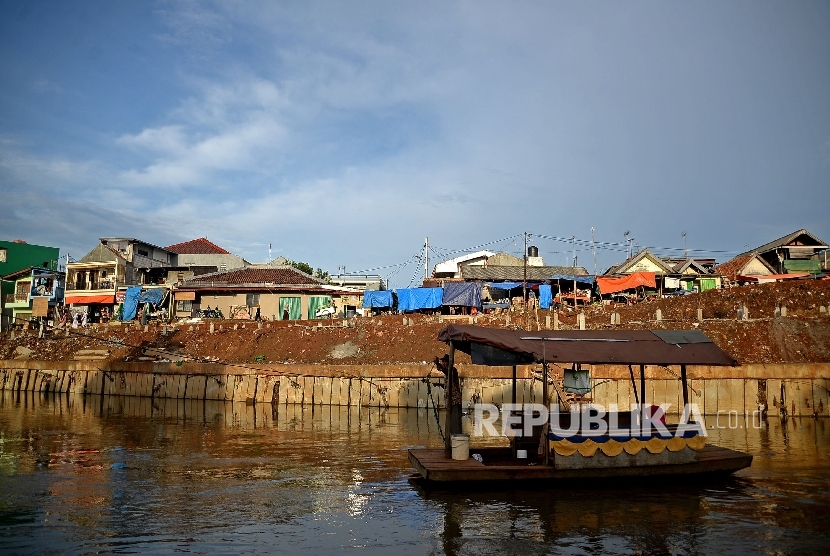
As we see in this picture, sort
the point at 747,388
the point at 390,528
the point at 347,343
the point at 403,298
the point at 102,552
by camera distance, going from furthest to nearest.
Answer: the point at 403,298, the point at 347,343, the point at 747,388, the point at 390,528, the point at 102,552

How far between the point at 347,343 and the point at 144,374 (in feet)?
42.1

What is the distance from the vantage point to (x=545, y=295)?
1988 inches

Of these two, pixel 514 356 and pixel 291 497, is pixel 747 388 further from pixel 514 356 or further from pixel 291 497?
Answer: pixel 291 497

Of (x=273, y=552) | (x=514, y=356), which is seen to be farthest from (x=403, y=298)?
(x=273, y=552)

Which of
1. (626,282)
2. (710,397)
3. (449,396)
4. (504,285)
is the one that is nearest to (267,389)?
(449,396)

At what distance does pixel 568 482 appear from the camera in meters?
16.0

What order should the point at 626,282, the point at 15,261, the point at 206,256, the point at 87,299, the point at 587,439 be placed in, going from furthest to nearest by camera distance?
the point at 206,256, the point at 15,261, the point at 87,299, the point at 626,282, the point at 587,439

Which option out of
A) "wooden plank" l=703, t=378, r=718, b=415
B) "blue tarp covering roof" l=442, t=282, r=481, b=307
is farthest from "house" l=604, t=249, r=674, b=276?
"wooden plank" l=703, t=378, r=718, b=415

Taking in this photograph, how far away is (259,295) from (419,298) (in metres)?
14.0

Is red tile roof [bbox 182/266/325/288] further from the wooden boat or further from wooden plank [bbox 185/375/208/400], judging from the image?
the wooden boat

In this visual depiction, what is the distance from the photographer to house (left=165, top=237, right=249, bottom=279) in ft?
233

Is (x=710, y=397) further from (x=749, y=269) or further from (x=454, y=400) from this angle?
(x=749, y=269)

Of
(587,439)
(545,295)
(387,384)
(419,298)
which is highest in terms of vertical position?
(545,295)

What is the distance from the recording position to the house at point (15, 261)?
6000cm
